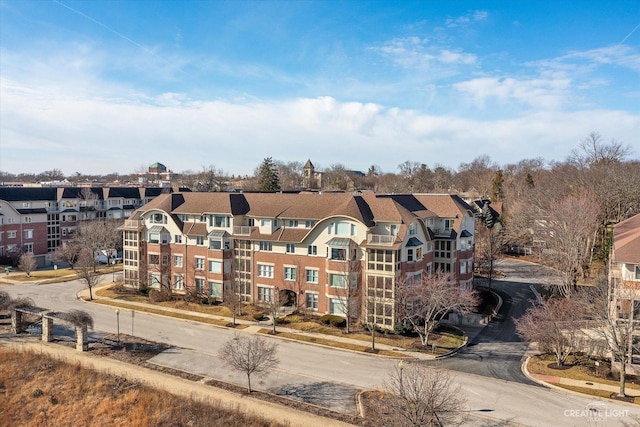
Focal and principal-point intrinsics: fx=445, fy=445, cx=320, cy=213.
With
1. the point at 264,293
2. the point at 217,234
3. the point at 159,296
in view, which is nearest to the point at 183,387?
the point at 264,293

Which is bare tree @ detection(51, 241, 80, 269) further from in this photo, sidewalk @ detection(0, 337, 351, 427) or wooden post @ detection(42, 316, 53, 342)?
sidewalk @ detection(0, 337, 351, 427)

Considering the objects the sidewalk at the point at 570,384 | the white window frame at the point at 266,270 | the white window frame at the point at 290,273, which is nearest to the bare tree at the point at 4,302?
the white window frame at the point at 266,270

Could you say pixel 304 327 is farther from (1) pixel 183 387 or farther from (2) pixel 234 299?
(1) pixel 183 387

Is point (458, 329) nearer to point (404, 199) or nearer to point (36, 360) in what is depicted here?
point (404, 199)

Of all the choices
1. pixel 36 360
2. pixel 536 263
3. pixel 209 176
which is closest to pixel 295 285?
pixel 36 360

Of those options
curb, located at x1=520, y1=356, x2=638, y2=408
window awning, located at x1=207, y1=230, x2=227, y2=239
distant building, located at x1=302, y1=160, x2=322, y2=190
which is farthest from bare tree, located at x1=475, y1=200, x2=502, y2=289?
distant building, located at x1=302, y1=160, x2=322, y2=190

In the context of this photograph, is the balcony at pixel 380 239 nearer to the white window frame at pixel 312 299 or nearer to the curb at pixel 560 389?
the white window frame at pixel 312 299

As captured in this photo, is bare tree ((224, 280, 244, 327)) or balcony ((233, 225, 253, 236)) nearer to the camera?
bare tree ((224, 280, 244, 327))
